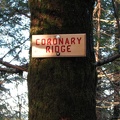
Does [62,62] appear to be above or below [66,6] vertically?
below

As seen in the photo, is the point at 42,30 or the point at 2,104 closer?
the point at 42,30

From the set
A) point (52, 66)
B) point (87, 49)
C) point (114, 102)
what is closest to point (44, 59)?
point (52, 66)

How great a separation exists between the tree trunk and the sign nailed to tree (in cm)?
2

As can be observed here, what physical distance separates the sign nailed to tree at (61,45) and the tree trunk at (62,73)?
0.02m

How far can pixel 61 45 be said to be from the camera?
160 cm

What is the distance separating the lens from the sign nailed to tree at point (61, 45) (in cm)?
158

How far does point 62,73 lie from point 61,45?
0.14 meters

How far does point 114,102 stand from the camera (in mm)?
8156

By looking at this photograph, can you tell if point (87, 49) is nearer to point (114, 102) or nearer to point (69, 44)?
point (69, 44)

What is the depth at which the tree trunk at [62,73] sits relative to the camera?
1.53 meters

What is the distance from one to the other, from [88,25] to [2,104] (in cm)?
714

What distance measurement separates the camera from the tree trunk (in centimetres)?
153

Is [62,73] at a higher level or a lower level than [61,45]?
lower

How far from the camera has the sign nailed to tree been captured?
158cm
